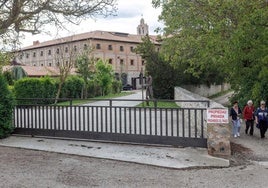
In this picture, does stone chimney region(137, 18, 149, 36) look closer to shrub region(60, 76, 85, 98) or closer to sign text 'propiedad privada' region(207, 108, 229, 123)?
shrub region(60, 76, 85, 98)

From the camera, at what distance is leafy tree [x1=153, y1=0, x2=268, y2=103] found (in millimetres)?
13562

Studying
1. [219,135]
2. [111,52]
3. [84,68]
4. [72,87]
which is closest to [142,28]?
[111,52]

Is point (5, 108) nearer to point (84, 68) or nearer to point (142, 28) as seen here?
point (84, 68)

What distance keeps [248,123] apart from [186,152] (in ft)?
17.4

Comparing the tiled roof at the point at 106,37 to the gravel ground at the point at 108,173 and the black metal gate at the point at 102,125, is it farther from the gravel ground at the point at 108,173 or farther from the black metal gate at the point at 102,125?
the gravel ground at the point at 108,173

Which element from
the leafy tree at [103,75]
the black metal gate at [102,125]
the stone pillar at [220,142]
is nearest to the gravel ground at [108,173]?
the stone pillar at [220,142]

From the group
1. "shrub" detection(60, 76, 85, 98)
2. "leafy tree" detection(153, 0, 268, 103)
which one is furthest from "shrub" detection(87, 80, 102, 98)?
"leafy tree" detection(153, 0, 268, 103)

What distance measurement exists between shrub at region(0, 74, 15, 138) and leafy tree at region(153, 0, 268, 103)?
8.35 metres

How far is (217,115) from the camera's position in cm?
901

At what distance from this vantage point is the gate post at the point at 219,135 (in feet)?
29.3

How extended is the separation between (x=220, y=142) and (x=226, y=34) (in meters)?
7.61

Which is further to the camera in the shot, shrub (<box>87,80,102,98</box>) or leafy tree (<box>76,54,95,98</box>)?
shrub (<box>87,80,102,98</box>)

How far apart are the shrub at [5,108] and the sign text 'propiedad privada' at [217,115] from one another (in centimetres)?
625

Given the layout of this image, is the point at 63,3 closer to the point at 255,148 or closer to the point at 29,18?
the point at 29,18
